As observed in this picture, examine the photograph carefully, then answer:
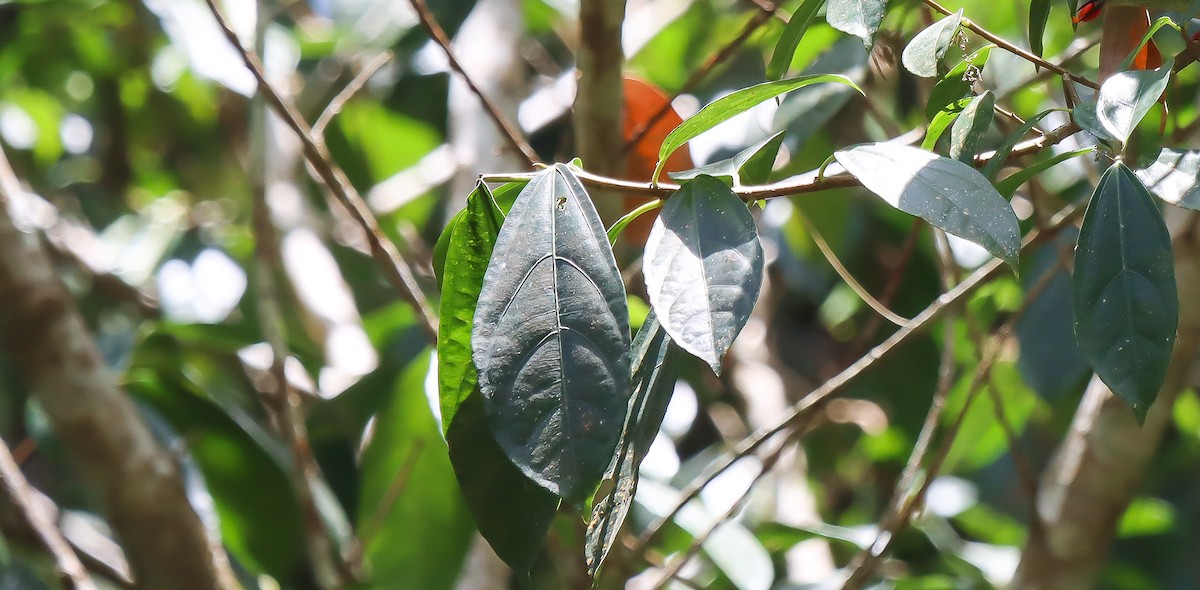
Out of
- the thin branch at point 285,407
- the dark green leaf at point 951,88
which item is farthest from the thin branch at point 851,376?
the thin branch at point 285,407

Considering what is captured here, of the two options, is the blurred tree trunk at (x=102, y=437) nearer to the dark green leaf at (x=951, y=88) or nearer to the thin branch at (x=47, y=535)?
the thin branch at (x=47, y=535)

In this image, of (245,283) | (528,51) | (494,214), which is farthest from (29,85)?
(494,214)

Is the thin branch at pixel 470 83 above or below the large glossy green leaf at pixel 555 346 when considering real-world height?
above

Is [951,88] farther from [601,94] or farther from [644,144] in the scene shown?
[644,144]

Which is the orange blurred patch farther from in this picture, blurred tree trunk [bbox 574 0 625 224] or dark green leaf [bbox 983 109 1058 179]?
dark green leaf [bbox 983 109 1058 179]

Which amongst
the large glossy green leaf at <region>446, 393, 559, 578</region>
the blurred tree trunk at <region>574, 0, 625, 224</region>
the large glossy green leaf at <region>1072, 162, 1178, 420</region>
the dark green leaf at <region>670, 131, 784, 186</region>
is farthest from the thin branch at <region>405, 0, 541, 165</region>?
the large glossy green leaf at <region>1072, 162, 1178, 420</region>
